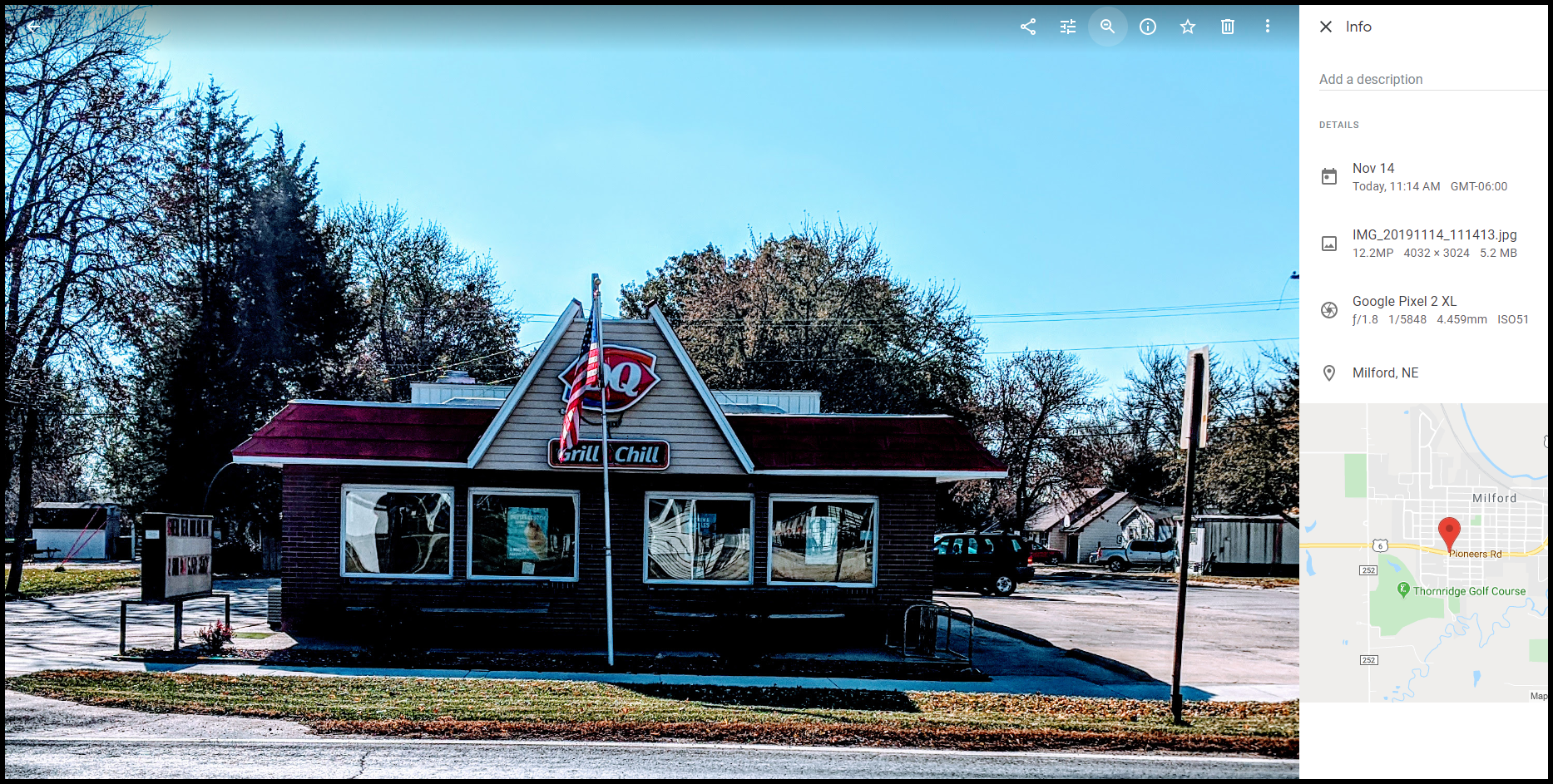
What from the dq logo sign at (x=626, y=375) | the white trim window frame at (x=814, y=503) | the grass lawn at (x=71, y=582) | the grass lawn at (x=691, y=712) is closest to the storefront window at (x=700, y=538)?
the white trim window frame at (x=814, y=503)

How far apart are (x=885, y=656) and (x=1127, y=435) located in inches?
2363

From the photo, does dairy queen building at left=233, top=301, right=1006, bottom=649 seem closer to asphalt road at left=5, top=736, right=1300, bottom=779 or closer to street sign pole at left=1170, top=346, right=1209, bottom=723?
street sign pole at left=1170, top=346, right=1209, bottom=723

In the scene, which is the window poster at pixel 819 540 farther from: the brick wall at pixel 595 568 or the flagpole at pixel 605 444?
the flagpole at pixel 605 444

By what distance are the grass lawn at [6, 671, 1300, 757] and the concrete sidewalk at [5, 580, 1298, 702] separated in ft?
2.23

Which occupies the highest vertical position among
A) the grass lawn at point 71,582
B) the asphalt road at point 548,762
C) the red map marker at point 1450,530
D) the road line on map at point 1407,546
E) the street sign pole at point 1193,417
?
the street sign pole at point 1193,417

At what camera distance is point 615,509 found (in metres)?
17.3

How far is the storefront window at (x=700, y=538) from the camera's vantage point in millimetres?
17438

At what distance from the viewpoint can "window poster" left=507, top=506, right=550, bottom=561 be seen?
A: 680 inches

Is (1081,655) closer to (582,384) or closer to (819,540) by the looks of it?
(819,540)

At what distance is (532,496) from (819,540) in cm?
466

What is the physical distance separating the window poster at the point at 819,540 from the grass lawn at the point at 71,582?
798 inches

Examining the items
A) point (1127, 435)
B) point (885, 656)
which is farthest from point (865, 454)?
point (1127, 435)

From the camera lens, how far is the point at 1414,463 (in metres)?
6.54

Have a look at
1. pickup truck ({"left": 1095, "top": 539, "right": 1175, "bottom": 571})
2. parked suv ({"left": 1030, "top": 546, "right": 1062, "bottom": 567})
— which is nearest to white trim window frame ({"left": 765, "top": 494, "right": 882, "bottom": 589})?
pickup truck ({"left": 1095, "top": 539, "right": 1175, "bottom": 571})
